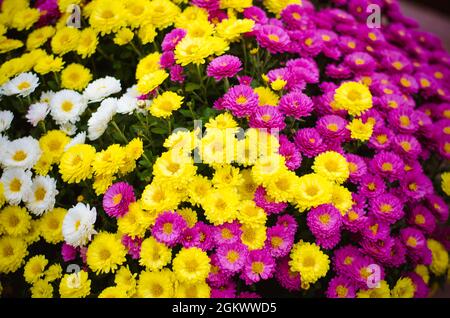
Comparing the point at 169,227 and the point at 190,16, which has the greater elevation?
the point at 190,16

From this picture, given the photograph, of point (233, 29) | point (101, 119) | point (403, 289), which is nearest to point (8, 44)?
point (101, 119)

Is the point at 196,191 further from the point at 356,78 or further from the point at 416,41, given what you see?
the point at 416,41

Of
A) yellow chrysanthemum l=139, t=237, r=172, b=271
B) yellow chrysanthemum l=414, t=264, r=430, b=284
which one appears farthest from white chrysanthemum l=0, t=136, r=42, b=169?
yellow chrysanthemum l=414, t=264, r=430, b=284

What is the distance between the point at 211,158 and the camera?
145 centimetres

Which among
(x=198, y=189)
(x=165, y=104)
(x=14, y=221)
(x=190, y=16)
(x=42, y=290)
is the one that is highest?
(x=190, y=16)

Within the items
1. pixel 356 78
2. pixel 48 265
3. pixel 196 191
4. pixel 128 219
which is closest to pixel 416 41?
pixel 356 78

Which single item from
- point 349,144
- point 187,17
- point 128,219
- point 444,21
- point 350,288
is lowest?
point 444,21

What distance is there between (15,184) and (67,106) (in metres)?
0.37

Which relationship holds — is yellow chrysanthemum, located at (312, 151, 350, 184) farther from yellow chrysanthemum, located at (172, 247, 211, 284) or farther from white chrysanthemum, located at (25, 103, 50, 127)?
white chrysanthemum, located at (25, 103, 50, 127)

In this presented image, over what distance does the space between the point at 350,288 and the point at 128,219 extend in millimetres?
805

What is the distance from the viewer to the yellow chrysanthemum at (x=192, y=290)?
53.8 inches

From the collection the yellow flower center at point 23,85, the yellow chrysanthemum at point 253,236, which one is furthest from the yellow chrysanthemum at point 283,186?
the yellow flower center at point 23,85

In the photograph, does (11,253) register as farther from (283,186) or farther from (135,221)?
(283,186)
